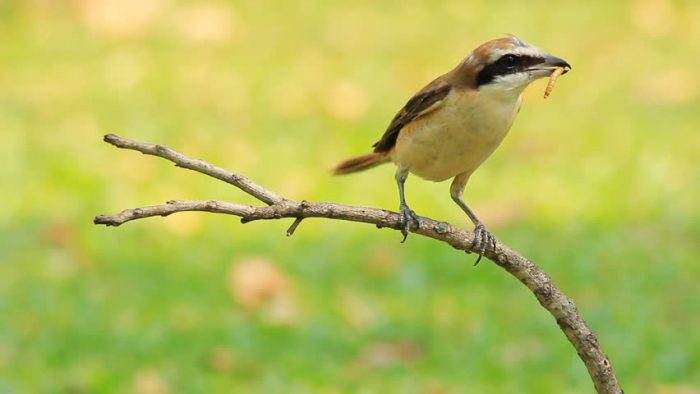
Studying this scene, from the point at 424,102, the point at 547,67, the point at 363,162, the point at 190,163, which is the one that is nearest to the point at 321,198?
the point at 363,162

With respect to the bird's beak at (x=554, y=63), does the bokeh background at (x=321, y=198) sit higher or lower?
higher

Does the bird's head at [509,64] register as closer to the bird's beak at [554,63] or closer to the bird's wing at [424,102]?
the bird's beak at [554,63]

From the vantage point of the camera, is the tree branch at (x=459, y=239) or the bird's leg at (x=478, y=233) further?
the bird's leg at (x=478, y=233)

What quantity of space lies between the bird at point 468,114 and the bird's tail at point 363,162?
0.29 meters

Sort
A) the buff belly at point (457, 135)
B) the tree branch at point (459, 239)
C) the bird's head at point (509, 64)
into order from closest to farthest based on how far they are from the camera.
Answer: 1. the tree branch at point (459, 239)
2. the bird's head at point (509, 64)
3. the buff belly at point (457, 135)

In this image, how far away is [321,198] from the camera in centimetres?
834

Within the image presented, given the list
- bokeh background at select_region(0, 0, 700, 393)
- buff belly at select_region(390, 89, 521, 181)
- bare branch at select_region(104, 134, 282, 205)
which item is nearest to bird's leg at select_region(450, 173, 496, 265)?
buff belly at select_region(390, 89, 521, 181)

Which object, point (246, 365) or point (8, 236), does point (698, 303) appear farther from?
point (8, 236)

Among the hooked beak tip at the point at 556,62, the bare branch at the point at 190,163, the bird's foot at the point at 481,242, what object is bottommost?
the bare branch at the point at 190,163


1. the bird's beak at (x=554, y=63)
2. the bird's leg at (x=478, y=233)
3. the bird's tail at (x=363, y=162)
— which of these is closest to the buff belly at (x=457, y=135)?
the bird's leg at (x=478, y=233)

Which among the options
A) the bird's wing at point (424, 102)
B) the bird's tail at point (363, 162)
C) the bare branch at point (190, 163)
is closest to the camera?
the bare branch at point (190, 163)

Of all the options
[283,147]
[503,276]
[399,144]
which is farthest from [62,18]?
[399,144]

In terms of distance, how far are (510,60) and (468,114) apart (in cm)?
31

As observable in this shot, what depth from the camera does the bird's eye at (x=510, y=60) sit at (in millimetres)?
3879
